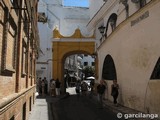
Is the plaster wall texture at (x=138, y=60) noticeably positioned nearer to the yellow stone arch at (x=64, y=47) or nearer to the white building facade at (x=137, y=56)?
the white building facade at (x=137, y=56)

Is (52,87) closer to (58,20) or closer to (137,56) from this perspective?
(137,56)

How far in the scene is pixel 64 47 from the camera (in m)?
31.2

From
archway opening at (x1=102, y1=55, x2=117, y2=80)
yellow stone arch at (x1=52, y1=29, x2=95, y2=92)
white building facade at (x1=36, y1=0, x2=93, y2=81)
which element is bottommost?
archway opening at (x1=102, y1=55, x2=117, y2=80)

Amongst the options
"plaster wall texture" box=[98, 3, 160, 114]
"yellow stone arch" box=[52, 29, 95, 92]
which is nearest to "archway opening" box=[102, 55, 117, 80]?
"plaster wall texture" box=[98, 3, 160, 114]

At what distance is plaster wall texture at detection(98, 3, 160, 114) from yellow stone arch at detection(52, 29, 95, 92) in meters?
12.9

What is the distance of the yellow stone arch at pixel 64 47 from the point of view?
1221 inches

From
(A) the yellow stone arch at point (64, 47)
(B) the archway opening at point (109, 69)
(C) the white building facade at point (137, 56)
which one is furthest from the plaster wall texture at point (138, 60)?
(A) the yellow stone arch at point (64, 47)

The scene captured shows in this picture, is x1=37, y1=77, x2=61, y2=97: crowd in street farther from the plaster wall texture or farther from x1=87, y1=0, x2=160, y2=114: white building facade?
the plaster wall texture

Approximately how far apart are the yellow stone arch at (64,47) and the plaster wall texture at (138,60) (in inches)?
508

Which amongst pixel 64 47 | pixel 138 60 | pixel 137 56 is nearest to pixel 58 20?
pixel 64 47

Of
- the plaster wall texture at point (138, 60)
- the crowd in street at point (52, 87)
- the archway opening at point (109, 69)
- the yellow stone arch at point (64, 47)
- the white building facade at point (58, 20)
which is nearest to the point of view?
the plaster wall texture at point (138, 60)

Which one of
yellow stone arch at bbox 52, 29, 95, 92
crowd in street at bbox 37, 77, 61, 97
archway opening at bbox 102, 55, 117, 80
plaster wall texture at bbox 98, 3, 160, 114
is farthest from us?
yellow stone arch at bbox 52, 29, 95, 92

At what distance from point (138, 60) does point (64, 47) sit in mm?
17705

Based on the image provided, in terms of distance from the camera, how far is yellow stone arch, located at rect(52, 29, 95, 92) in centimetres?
3102
